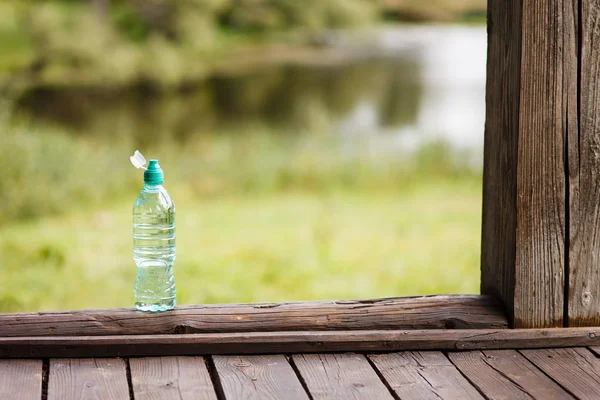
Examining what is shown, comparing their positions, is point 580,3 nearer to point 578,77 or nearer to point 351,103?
point 578,77

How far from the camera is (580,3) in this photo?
62.5 inches

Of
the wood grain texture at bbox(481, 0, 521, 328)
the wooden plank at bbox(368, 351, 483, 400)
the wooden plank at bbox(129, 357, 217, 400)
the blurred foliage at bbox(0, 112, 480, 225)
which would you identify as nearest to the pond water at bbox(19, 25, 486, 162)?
the blurred foliage at bbox(0, 112, 480, 225)

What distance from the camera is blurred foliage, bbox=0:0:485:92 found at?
10188mm

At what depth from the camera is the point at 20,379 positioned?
1.43 meters

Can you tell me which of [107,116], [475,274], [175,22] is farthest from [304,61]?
[475,274]

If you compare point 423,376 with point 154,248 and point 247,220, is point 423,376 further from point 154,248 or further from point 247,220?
point 247,220

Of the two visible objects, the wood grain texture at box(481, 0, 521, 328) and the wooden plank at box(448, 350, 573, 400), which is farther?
the wood grain texture at box(481, 0, 521, 328)

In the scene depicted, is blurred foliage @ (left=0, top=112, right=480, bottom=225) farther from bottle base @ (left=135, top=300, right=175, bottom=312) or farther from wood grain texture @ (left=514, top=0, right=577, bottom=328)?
wood grain texture @ (left=514, top=0, right=577, bottom=328)

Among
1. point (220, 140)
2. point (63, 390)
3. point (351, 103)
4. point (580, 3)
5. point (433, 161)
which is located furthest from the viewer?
point (351, 103)

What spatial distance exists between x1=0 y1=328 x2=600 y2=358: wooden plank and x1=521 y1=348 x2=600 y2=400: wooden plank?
0.03m

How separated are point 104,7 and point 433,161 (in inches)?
208

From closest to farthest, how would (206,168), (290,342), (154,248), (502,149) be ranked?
(290,342) < (502,149) < (154,248) < (206,168)

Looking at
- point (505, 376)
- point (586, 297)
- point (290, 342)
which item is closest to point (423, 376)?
point (505, 376)

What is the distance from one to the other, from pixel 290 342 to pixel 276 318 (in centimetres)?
8
